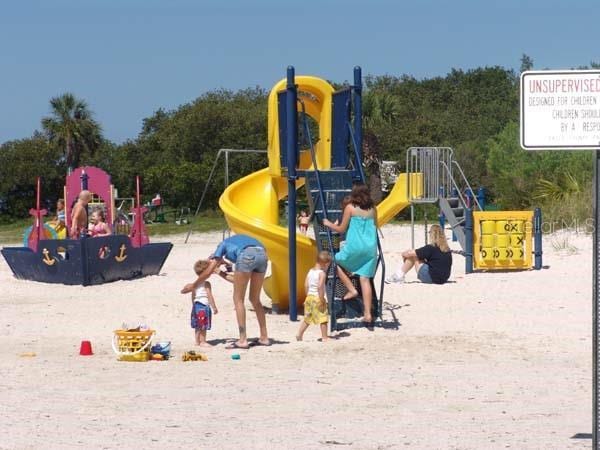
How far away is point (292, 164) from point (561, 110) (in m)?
7.64

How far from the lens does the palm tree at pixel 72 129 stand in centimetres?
5231

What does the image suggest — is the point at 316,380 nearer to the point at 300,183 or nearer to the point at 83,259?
the point at 300,183

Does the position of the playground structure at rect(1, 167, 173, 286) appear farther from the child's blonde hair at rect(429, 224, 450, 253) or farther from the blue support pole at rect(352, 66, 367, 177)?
the blue support pole at rect(352, 66, 367, 177)

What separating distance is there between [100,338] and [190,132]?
1655 inches

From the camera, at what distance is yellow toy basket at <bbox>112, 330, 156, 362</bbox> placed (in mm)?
10961

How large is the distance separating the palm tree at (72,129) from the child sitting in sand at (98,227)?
32.2 m

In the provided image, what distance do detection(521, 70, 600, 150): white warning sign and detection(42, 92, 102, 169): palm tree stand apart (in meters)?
46.3

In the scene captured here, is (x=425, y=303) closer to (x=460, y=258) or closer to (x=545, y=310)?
(x=545, y=310)

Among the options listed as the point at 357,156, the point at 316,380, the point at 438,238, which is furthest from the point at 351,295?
the point at 438,238

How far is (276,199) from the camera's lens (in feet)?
51.6

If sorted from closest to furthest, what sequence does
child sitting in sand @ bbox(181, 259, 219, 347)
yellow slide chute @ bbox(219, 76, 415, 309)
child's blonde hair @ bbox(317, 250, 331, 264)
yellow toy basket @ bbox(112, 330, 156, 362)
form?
yellow toy basket @ bbox(112, 330, 156, 362)
child sitting in sand @ bbox(181, 259, 219, 347)
child's blonde hair @ bbox(317, 250, 331, 264)
yellow slide chute @ bbox(219, 76, 415, 309)

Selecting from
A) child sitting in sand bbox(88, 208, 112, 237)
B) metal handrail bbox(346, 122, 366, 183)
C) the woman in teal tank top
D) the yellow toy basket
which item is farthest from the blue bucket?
child sitting in sand bbox(88, 208, 112, 237)

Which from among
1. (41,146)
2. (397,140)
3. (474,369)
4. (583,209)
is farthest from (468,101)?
(474,369)

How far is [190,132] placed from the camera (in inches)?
2140
